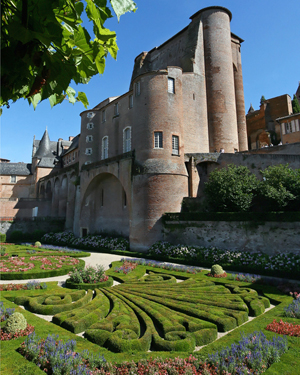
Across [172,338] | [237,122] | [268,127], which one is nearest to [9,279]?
[172,338]

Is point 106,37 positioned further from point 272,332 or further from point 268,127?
point 268,127

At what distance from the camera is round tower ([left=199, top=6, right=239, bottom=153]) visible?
26094mm

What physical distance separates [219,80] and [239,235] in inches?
656

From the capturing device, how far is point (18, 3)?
1.71 metres

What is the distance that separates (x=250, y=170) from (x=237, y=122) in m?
11.2

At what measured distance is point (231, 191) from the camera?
16.8m

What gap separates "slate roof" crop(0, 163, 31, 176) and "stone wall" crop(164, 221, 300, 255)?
3845 centimetres

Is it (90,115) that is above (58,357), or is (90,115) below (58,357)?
above

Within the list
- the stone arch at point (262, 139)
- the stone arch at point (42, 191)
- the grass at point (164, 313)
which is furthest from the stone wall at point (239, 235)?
the stone arch at point (42, 191)

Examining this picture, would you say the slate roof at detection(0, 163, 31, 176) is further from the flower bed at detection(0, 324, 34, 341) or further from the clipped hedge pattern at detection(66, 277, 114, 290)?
the flower bed at detection(0, 324, 34, 341)

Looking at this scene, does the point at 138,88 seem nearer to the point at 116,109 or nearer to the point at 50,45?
the point at 116,109

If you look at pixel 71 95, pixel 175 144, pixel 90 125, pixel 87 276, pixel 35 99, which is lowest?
pixel 87 276

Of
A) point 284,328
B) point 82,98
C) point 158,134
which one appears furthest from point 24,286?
point 158,134

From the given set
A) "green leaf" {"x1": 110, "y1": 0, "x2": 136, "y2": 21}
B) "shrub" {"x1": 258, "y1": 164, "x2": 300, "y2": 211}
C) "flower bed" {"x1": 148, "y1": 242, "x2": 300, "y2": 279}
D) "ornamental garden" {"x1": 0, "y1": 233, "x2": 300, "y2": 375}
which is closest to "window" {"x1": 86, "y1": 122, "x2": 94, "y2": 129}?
"flower bed" {"x1": 148, "y1": 242, "x2": 300, "y2": 279}
